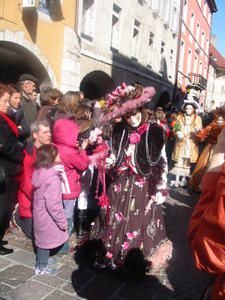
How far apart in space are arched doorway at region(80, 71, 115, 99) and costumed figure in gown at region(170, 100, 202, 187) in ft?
21.1

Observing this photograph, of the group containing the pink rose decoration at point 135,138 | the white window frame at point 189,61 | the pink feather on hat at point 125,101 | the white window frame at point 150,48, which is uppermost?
the white window frame at point 189,61

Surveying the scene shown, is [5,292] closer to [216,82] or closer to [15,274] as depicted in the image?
[15,274]

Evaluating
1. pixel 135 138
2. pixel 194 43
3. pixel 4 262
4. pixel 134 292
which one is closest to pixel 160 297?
pixel 134 292

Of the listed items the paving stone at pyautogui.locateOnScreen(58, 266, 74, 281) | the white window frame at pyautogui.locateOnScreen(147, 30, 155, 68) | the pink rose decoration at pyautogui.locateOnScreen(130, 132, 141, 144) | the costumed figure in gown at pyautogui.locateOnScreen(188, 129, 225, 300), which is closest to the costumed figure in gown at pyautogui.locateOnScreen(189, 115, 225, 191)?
the pink rose decoration at pyautogui.locateOnScreen(130, 132, 141, 144)

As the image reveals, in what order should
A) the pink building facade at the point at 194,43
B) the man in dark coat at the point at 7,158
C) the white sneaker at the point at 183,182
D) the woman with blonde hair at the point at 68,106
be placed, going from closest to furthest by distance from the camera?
the man in dark coat at the point at 7,158 < the woman with blonde hair at the point at 68,106 < the white sneaker at the point at 183,182 < the pink building facade at the point at 194,43

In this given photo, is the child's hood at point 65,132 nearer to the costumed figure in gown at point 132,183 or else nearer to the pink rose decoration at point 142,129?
the costumed figure in gown at point 132,183

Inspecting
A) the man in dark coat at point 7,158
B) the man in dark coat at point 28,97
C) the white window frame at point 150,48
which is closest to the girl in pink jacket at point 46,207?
the man in dark coat at point 7,158

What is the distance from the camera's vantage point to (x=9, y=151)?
11.3 ft

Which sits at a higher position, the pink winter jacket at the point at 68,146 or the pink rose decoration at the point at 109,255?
the pink winter jacket at the point at 68,146

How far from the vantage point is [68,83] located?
10.5 meters

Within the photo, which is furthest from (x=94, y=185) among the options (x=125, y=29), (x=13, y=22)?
(x=125, y=29)

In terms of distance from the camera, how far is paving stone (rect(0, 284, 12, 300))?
2.97 metres

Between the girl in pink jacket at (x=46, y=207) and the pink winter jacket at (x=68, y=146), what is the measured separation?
0.96 ft

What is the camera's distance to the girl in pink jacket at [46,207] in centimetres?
333
